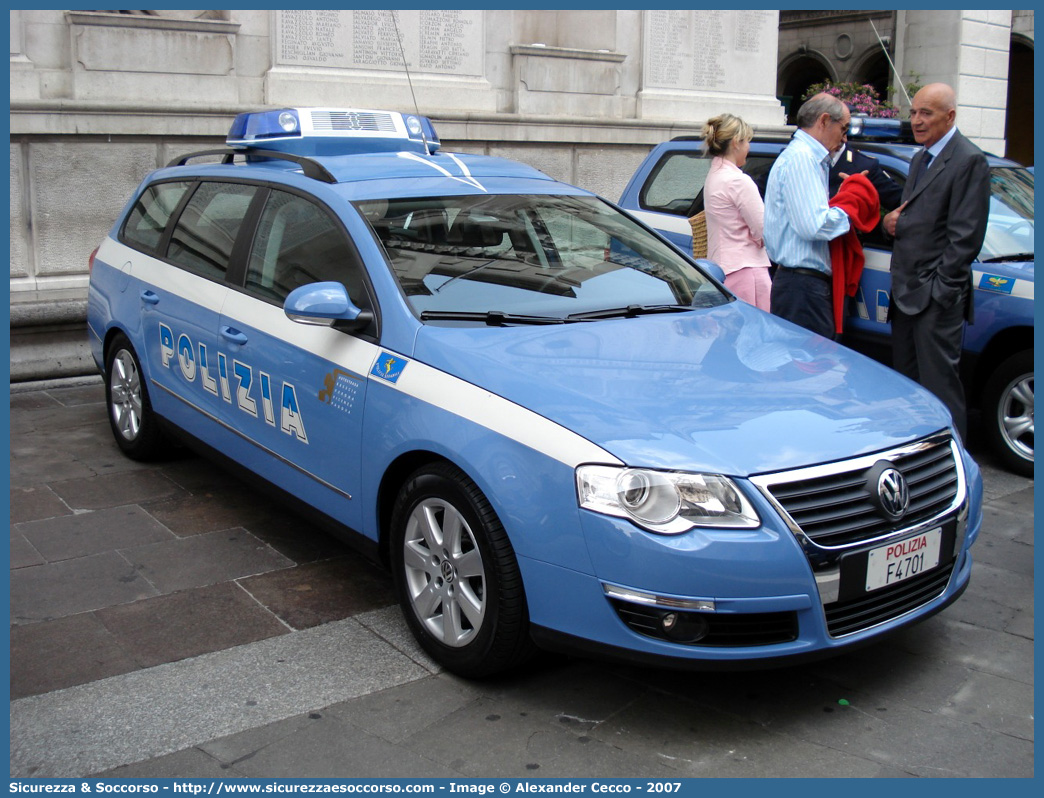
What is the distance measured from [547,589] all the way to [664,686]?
65 cm

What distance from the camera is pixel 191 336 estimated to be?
16.8 ft

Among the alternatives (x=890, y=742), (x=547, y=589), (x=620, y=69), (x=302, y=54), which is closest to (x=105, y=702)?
(x=547, y=589)

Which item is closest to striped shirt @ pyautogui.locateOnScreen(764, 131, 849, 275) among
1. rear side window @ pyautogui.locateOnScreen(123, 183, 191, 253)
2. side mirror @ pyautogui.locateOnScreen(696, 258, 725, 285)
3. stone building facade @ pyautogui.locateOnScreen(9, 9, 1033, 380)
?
side mirror @ pyautogui.locateOnScreen(696, 258, 725, 285)

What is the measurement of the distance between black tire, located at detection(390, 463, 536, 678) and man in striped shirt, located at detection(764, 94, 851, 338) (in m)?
3.08

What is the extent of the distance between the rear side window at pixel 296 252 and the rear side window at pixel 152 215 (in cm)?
111

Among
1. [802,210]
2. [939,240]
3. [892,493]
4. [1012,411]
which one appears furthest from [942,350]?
[892,493]

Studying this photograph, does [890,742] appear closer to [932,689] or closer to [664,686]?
[932,689]

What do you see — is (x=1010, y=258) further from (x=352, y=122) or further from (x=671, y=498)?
(x=671, y=498)

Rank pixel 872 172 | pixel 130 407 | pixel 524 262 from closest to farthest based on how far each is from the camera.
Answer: pixel 524 262
pixel 130 407
pixel 872 172

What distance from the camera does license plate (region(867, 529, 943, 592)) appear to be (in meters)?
3.29

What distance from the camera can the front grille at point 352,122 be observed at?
223 inches

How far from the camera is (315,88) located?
9914mm

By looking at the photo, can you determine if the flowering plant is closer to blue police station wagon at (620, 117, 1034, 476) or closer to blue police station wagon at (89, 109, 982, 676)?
blue police station wagon at (620, 117, 1034, 476)

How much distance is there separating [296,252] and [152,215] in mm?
1706
